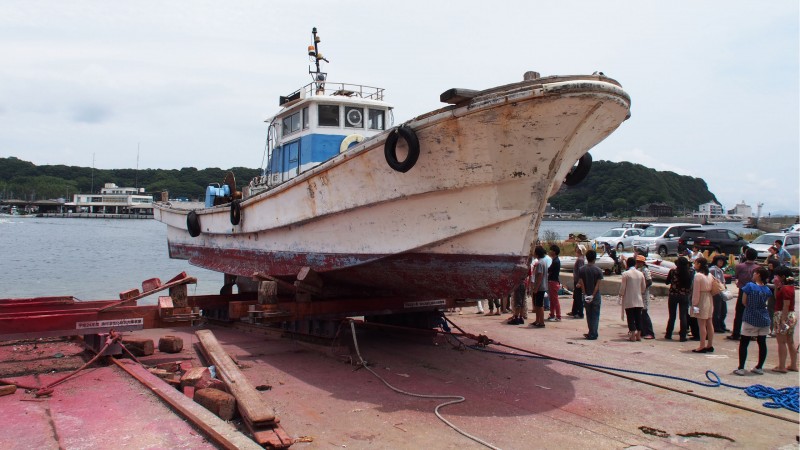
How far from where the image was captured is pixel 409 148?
603 centimetres

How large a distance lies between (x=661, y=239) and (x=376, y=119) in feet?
59.9

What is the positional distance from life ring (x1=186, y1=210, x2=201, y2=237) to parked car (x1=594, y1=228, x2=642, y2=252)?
17.6m

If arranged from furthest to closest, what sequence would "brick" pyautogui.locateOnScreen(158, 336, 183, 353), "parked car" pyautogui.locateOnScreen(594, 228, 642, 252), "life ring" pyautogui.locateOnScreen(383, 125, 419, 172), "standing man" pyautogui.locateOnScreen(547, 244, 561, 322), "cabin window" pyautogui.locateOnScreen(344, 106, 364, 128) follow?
"parked car" pyautogui.locateOnScreen(594, 228, 642, 252), "standing man" pyautogui.locateOnScreen(547, 244, 561, 322), "cabin window" pyautogui.locateOnScreen(344, 106, 364, 128), "brick" pyautogui.locateOnScreen(158, 336, 183, 353), "life ring" pyautogui.locateOnScreen(383, 125, 419, 172)

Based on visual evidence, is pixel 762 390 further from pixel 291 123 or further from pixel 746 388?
pixel 291 123

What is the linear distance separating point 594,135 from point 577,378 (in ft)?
9.17

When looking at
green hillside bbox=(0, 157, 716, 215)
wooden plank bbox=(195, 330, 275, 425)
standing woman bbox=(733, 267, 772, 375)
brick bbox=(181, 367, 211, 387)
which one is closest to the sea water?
wooden plank bbox=(195, 330, 275, 425)

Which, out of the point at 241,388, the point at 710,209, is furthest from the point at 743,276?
the point at 710,209

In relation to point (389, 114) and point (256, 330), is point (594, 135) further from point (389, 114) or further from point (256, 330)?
point (256, 330)

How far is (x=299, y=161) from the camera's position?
33.6 feet

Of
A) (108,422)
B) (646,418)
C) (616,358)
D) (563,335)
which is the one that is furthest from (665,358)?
(108,422)

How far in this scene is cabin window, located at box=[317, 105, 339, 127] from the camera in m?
10.1

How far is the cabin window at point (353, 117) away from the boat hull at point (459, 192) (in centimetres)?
259

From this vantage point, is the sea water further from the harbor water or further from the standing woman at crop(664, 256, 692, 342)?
the standing woman at crop(664, 256, 692, 342)

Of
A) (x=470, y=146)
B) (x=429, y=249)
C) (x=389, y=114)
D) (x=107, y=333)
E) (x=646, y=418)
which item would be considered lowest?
(x=646, y=418)
